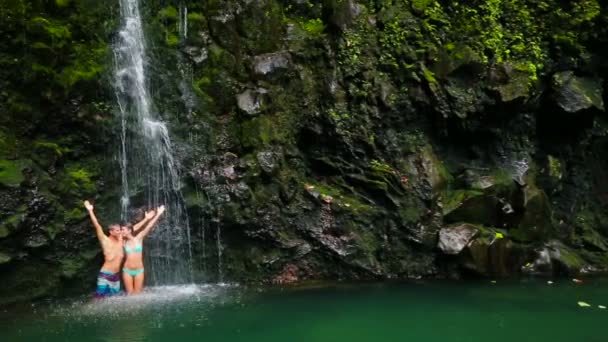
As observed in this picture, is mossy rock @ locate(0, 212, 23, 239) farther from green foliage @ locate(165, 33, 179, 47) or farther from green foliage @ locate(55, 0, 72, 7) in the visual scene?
green foliage @ locate(165, 33, 179, 47)

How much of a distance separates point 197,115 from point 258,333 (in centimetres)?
471

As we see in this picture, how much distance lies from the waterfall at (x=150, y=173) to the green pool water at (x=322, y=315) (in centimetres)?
59

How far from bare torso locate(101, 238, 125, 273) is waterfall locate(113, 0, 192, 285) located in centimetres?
75

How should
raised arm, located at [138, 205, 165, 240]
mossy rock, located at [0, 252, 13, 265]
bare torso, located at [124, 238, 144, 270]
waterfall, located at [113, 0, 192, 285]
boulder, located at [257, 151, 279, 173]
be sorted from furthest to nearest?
1. boulder, located at [257, 151, 279, 173]
2. waterfall, located at [113, 0, 192, 285]
3. raised arm, located at [138, 205, 165, 240]
4. bare torso, located at [124, 238, 144, 270]
5. mossy rock, located at [0, 252, 13, 265]

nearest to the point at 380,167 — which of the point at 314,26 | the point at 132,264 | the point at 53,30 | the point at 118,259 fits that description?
the point at 314,26

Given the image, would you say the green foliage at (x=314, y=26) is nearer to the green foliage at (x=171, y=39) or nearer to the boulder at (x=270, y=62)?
the boulder at (x=270, y=62)

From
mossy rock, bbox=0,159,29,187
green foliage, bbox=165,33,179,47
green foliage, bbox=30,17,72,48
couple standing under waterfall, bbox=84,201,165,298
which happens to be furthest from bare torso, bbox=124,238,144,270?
green foliage, bbox=165,33,179,47

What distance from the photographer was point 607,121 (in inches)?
554

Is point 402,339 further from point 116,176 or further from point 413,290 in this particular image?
point 116,176

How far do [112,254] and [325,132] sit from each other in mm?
4837

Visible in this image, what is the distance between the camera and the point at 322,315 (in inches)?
326

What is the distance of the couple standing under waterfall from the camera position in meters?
8.77

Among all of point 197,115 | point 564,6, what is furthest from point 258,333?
point 564,6

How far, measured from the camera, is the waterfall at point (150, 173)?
9680 mm
